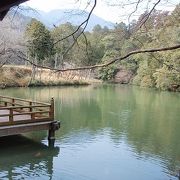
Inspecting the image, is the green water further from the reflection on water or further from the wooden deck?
the wooden deck

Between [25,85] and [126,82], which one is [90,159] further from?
[126,82]

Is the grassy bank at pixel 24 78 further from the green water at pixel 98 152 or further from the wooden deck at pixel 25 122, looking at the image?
the wooden deck at pixel 25 122

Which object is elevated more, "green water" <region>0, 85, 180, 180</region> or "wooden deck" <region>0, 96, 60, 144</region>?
"wooden deck" <region>0, 96, 60, 144</region>

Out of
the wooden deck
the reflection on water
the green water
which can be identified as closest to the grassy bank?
the green water

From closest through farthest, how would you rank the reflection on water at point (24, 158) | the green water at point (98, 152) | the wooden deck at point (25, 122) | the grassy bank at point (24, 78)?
the reflection on water at point (24, 158) < the green water at point (98, 152) < the wooden deck at point (25, 122) < the grassy bank at point (24, 78)

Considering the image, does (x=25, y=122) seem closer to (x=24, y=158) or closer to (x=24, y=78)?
(x=24, y=158)

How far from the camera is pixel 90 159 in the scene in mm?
11820

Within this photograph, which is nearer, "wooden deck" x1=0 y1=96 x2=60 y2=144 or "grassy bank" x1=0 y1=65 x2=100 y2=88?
"wooden deck" x1=0 y1=96 x2=60 y2=144

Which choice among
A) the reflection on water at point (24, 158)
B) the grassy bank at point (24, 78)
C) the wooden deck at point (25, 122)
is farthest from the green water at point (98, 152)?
the grassy bank at point (24, 78)

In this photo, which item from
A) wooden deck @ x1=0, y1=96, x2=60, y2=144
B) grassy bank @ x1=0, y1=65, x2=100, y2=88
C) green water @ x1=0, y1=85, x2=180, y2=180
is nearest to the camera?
green water @ x1=0, y1=85, x2=180, y2=180

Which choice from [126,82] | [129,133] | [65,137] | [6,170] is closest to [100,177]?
[6,170]

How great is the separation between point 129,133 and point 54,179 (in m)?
7.00

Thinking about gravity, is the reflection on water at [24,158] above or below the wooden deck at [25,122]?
below

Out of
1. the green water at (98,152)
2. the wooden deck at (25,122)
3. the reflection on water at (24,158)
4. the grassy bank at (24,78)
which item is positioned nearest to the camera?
the reflection on water at (24,158)
